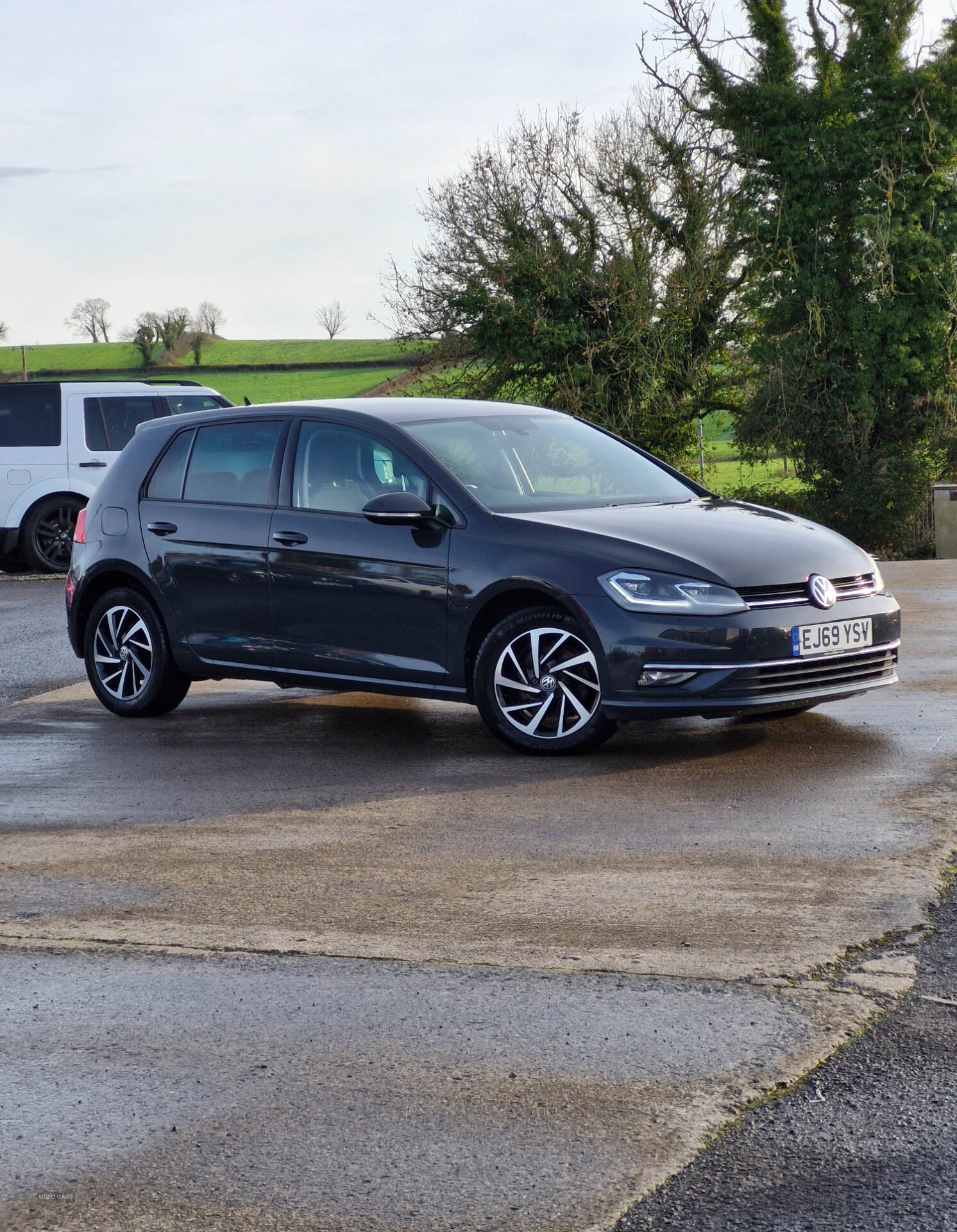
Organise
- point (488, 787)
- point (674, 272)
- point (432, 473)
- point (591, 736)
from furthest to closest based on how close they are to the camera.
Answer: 1. point (674, 272)
2. point (432, 473)
3. point (591, 736)
4. point (488, 787)

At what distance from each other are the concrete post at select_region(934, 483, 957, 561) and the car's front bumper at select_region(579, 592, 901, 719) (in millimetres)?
16919

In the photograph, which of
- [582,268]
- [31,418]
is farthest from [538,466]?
[582,268]

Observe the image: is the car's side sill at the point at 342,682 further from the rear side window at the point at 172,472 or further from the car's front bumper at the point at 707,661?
the rear side window at the point at 172,472

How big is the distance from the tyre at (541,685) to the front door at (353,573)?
32 cm

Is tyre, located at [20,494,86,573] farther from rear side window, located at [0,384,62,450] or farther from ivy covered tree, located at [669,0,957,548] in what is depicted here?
ivy covered tree, located at [669,0,957,548]

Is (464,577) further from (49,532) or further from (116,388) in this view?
(49,532)

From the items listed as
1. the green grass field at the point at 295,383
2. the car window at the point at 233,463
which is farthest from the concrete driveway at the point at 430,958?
the green grass field at the point at 295,383

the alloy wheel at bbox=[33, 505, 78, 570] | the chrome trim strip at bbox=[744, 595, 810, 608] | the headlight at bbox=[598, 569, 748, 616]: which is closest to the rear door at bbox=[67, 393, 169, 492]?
the alloy wheel at bbox=[33, 505, 78, 570]

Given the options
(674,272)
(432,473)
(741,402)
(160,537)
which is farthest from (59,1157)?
(741,402)

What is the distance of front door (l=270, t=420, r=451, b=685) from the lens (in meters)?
7.62

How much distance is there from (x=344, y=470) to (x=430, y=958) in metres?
4.05

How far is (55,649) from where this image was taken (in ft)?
41.3

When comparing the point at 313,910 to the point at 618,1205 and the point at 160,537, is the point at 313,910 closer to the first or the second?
the point at 618,1205

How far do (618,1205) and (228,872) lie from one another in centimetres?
279
